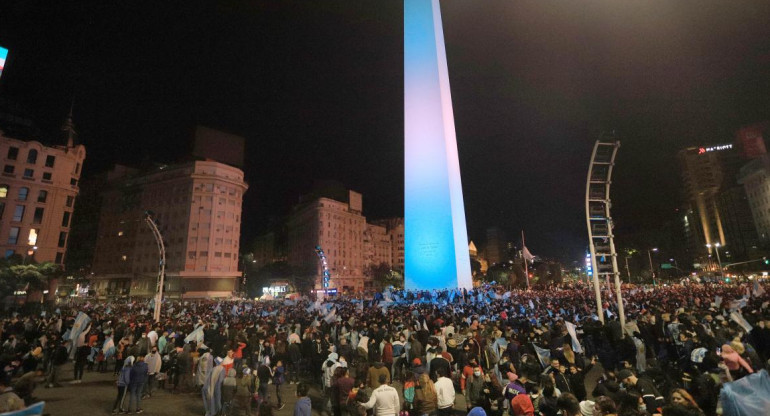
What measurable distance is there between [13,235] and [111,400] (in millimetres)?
53275

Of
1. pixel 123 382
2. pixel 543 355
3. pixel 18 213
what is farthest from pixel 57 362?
pixel 18 213

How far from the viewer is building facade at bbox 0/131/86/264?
157ft

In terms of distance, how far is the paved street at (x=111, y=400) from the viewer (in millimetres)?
9648

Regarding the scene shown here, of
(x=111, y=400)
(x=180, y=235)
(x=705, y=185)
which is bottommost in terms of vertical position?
(x=111, y=400)

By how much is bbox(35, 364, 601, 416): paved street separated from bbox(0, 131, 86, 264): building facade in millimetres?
48324

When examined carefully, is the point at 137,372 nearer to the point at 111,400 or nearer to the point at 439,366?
the point at 111,400

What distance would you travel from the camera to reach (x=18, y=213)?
48.5 meters

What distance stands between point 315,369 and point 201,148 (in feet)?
265

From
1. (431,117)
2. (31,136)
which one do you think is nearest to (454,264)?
(431,117)

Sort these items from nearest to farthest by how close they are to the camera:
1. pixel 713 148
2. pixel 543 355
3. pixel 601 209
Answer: pixel 543 355
pixel 601 209
pixel 713 148

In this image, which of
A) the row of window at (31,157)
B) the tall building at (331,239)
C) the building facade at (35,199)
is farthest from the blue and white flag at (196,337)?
the tall building at (331,239)

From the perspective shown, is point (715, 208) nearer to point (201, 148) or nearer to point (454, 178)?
point (454, 178)

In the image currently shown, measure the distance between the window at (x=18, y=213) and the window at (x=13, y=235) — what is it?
1241 millimetres

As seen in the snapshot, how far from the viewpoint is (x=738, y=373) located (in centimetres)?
603
